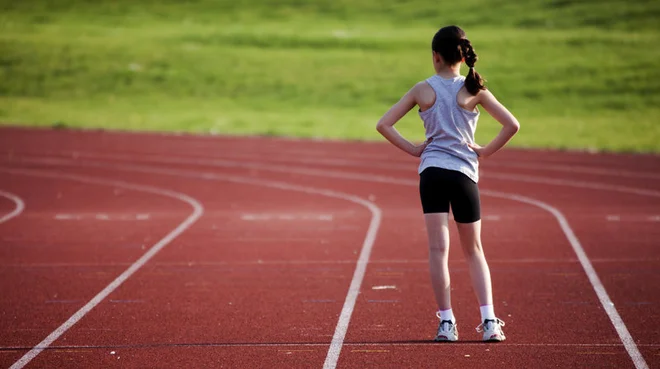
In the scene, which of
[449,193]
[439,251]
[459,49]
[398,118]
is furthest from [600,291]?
[459,49]

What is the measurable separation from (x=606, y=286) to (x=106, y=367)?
4.02 metres

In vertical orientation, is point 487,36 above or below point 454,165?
below

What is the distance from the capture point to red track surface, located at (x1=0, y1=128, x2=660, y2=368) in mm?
6234

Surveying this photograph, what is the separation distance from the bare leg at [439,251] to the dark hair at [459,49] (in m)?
0.73

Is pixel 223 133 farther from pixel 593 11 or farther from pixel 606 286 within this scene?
pixel 593 11

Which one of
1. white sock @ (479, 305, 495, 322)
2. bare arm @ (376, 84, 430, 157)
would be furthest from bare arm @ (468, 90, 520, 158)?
white sock @ (479, 305, 495, 322)

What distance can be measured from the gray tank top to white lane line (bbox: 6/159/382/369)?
1.17 m

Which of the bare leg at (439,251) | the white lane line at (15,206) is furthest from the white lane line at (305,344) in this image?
the white lane line at (15,206)

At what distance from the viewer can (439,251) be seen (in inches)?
245

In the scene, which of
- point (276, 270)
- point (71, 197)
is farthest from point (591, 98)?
point (276, 270)

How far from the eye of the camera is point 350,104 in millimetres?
36250

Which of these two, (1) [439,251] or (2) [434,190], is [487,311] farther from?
(2) [434,190]

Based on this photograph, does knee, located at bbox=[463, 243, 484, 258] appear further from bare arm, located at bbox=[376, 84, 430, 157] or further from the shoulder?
the shoulder

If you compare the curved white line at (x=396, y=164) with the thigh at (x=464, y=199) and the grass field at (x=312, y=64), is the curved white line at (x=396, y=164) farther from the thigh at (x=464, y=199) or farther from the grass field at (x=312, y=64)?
the thigh at (x=464, y=199)
